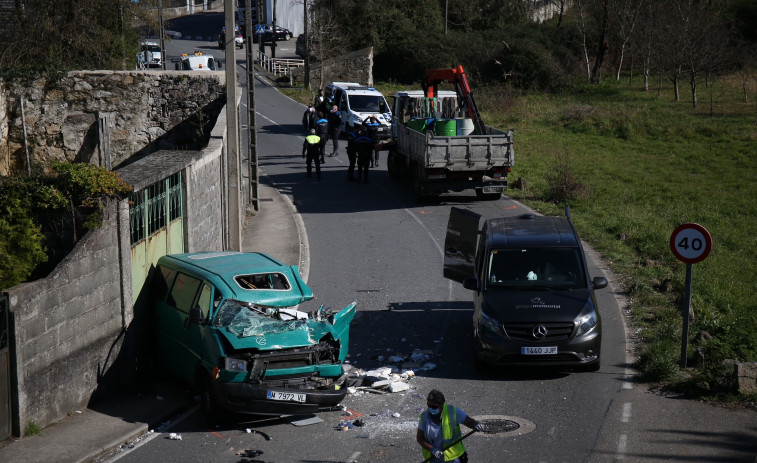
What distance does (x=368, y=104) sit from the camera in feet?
113

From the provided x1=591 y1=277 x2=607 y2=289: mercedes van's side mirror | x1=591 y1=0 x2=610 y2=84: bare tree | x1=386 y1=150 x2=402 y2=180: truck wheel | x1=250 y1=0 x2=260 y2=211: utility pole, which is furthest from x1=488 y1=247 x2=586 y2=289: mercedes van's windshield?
x1=591 y1=0 x2=610 y2=84: bare tree

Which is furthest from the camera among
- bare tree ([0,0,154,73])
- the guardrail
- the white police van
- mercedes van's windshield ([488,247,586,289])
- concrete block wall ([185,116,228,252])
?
the guardrail

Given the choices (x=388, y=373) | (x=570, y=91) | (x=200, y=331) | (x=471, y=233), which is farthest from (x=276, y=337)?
(x=570, y=91)

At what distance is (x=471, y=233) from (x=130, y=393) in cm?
598

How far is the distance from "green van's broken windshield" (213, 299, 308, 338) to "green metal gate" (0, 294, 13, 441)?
232cm

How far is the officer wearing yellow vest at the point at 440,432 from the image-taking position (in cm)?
709

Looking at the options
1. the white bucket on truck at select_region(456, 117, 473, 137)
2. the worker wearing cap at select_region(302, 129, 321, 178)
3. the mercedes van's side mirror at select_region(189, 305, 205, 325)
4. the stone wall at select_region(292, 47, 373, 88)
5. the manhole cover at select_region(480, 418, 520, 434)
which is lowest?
the manhole cover at select_region(480, 418, 520, 434)

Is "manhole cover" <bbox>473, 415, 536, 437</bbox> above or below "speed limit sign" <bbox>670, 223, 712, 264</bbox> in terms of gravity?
below

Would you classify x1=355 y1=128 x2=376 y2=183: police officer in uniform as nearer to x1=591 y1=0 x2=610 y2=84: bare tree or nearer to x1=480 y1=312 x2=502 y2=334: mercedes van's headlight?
x1=480 y1=312 x2=502 y2=334: mercedes van's headlight

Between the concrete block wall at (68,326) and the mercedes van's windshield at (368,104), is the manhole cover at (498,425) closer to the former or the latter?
the concrete block wall at (68,326)

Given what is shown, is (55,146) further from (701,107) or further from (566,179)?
(701,107)

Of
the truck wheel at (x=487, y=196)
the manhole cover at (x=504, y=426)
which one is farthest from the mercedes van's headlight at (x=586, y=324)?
the truck wheel at (x=487, y=196)

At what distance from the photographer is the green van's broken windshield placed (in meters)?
9.66

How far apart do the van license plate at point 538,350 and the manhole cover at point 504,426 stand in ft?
3.97
